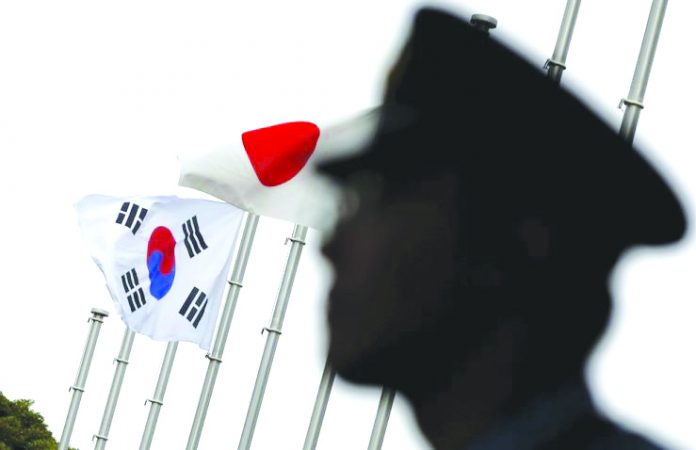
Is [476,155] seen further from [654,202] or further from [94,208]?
[94,208]

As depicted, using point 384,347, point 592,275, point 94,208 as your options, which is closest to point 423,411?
point 384,347

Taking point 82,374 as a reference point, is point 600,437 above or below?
above

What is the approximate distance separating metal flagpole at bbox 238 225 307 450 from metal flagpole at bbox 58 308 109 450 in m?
4.47

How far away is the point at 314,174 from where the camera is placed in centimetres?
1277

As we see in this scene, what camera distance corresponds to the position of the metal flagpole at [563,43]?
12.2 meters

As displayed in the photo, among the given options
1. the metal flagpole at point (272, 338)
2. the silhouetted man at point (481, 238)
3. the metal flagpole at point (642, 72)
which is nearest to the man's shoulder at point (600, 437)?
the silhouetted man at point (481, 238)

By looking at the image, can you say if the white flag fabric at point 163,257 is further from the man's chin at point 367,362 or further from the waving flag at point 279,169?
the man's chin at point 367,362

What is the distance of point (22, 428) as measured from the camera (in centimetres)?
4447


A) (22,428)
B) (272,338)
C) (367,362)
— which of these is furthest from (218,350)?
(22,428)

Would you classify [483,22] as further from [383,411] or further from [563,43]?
[383,411]

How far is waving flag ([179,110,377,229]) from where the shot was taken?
1261 cm

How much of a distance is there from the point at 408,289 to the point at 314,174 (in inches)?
55.5

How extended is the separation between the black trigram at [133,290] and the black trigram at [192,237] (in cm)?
62

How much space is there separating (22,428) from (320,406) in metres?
33.0
